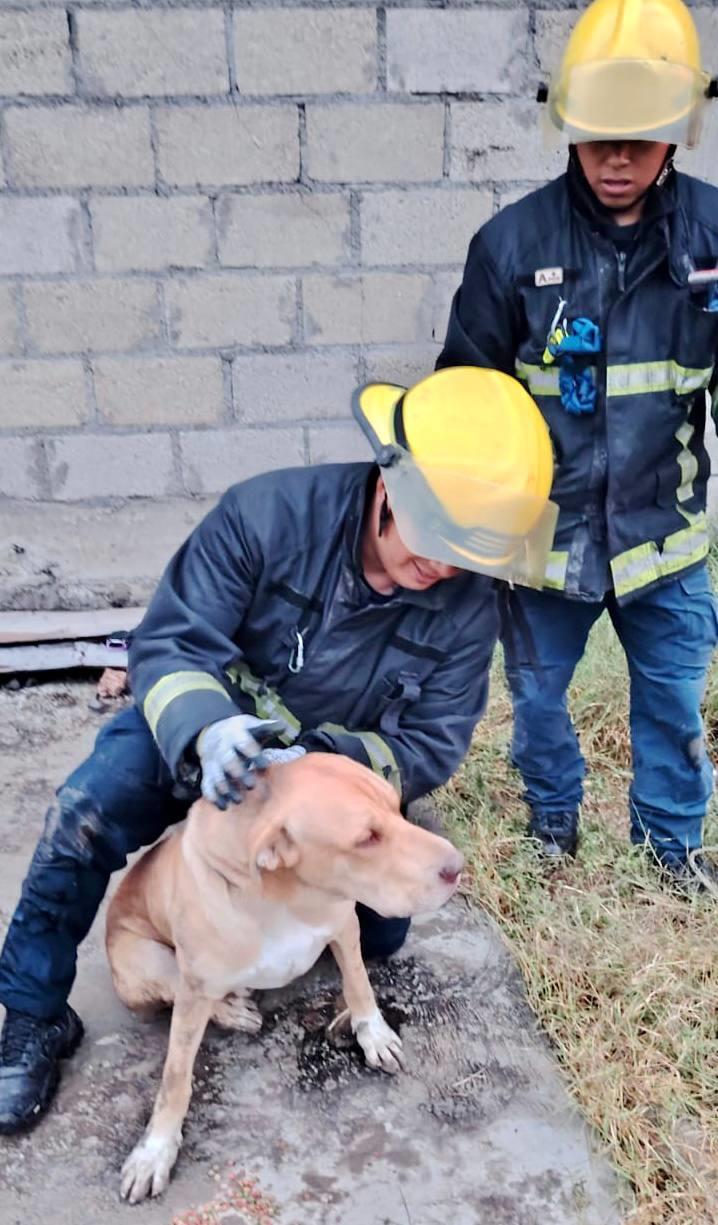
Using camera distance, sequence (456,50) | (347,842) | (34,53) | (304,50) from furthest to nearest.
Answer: (456,50) < (304,50) < (34,53) < (347,842)

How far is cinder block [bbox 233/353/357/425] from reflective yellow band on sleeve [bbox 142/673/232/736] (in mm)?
2551

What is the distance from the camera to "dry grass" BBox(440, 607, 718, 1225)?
7.62 ft

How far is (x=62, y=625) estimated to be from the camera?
15.1ft

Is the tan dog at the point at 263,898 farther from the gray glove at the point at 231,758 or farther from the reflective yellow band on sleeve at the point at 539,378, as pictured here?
the reflective yellow band on sleeve at the point at 539,378

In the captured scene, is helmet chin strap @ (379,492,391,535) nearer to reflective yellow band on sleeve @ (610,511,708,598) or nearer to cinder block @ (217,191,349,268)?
reflective yellow band on sleeve @ (610,511,708,598)

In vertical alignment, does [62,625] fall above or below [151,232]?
below

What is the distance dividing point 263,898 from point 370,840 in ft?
0.95

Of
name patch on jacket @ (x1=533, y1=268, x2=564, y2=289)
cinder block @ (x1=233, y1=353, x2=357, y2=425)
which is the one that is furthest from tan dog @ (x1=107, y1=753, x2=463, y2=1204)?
cinder block @ (x1=233, y1=353, x2=357, y2=425)

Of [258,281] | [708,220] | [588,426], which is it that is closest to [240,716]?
[588,426]

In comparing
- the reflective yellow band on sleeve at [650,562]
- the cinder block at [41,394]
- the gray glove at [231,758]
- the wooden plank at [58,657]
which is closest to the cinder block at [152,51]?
the cinder block at [41,394]

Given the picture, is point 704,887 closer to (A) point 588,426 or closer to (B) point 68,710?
(A) point 588,426

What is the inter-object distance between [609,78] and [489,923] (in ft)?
7.26

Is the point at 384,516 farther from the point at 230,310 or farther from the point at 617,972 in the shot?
the point at 230,310

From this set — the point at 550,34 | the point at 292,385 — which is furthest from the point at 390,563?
the point at 550,34
